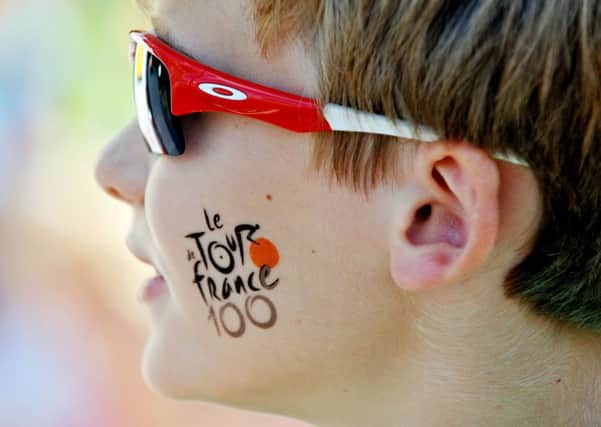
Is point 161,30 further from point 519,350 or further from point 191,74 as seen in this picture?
point 519,350

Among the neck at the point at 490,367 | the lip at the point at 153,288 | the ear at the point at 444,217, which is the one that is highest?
the lip at the point at 153,288

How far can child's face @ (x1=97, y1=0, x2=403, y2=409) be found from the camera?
1.78 m

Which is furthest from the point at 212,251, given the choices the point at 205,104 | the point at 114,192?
the point at 114,192

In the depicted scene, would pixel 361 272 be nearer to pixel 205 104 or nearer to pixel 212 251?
pixel 212 251

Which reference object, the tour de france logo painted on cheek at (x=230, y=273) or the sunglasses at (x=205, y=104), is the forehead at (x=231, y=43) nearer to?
the sunglasses at (x=205, y=104)

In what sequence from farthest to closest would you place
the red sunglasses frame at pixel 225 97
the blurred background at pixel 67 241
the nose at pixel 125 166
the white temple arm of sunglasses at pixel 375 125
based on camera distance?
the blurred background at pixel 67 241
the nose at pixel 125 166
the red sunglasses frame at pixel 225 97
the white temple arm of sunglasses at pixel 375 125

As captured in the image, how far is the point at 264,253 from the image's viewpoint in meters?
1.87

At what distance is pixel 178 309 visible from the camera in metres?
2.10

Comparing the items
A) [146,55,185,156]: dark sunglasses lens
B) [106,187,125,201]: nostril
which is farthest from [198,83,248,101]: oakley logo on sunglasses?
[106,187,125,201]: nostril

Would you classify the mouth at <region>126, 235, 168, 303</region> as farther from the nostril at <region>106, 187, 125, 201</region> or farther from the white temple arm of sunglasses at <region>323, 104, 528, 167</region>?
the white temple arm of sunglasses at <region>323, 104, 528, 167</region>

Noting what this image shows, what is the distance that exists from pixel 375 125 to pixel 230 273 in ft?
1.59

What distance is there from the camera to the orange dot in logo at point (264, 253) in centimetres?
186

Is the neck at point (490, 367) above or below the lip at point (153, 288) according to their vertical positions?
below

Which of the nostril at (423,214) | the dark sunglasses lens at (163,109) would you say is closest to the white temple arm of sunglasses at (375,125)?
the nostril at (423,214)
